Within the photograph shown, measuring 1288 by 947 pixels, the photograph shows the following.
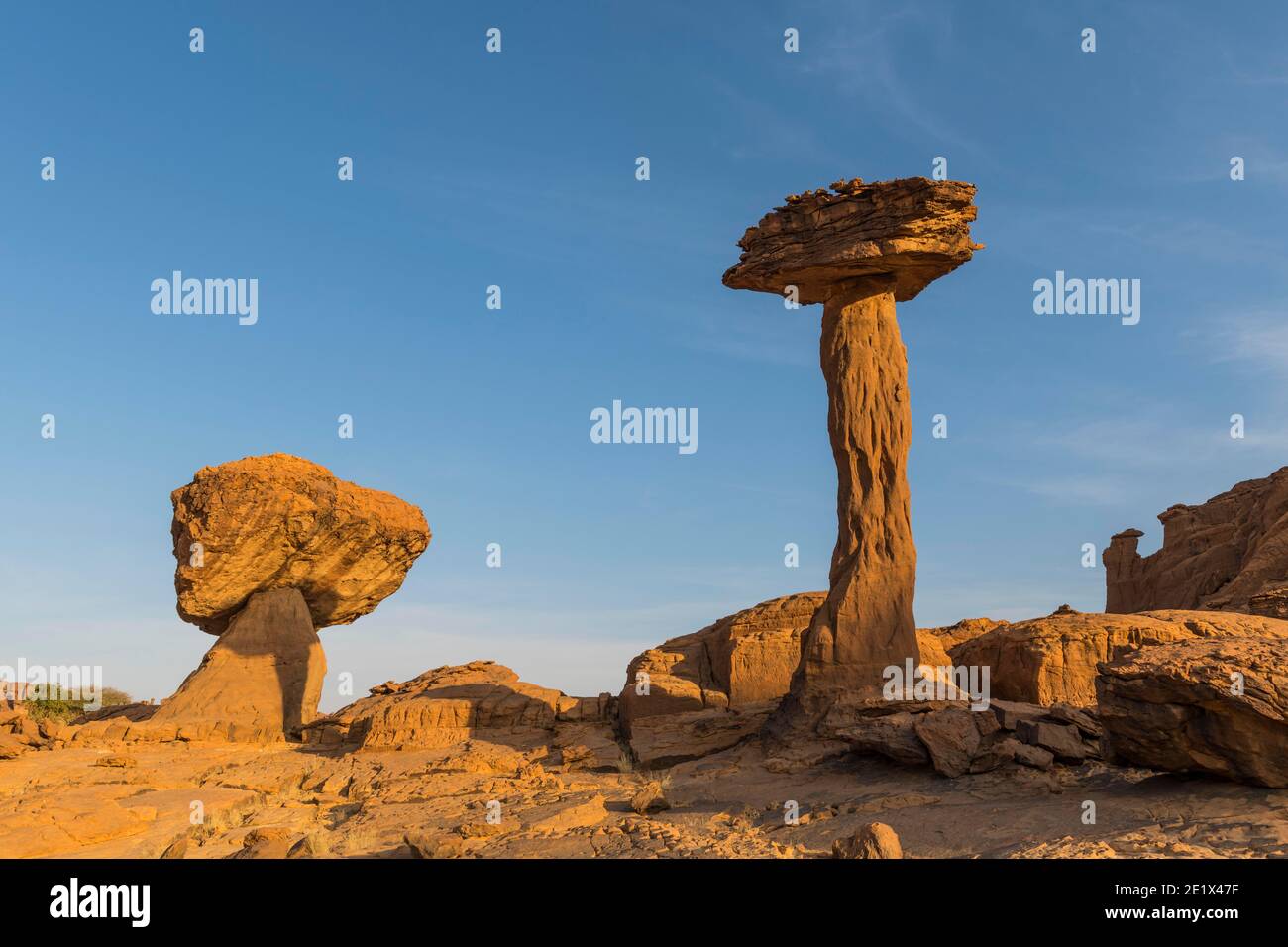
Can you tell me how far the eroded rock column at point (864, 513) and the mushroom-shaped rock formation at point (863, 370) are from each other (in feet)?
0.06

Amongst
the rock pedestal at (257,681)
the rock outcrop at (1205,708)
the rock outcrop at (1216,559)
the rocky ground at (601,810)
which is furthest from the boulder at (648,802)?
the rock outcrop at (1216,559)

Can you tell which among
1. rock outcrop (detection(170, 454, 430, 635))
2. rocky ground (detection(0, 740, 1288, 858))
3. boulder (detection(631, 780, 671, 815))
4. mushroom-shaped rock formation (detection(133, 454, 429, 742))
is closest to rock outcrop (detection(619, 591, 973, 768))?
rocky ground (detection(0, 740, 1288, 858))

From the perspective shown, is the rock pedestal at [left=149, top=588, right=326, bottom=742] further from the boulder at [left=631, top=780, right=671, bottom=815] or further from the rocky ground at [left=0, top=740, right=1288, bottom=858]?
A: the boulder at [left=631, top=780, right=671, bottom=815]

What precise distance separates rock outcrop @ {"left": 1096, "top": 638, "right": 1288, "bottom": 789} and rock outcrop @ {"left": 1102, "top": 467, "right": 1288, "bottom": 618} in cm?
1130

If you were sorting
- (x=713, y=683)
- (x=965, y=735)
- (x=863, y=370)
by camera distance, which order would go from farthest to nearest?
(x=713, y=683)
(x=863, y=370)
(x=965, y=735)

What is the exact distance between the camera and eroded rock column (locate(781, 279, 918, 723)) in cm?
1603

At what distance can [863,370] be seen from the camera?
17219mm

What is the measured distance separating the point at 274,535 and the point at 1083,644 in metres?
18.8

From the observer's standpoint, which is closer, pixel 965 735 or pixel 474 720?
pixel 965 735

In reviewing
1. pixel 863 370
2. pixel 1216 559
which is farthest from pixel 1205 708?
pixel 1216 559

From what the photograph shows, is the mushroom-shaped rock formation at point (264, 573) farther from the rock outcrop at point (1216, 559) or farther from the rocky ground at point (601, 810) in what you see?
the rock outcrop at point (1216, 559)

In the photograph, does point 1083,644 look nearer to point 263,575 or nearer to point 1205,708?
point 1205,708

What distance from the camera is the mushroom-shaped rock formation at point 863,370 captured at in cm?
1612
